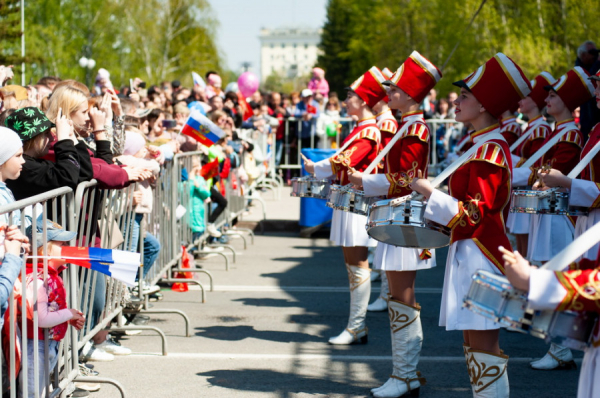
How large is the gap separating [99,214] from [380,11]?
5359 cm

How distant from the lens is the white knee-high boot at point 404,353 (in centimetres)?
544

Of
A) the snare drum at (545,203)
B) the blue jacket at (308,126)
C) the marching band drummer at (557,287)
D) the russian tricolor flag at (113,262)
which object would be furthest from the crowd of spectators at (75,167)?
the blue jacket at (308,126)

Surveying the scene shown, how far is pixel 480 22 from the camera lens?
40.9 meters

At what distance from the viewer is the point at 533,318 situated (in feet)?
9.52

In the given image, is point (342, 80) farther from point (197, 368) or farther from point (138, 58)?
point (197, 368)

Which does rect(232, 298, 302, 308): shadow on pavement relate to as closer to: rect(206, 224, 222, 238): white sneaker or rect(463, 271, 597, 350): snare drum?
rect(206, 224, 222, 238): white sneaker

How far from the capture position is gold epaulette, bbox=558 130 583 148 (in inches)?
251

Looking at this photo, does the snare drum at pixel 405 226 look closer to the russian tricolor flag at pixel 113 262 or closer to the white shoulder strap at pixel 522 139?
the russian tricolor flag at pixel 113 262

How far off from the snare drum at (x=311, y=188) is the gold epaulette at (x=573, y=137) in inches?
73.6

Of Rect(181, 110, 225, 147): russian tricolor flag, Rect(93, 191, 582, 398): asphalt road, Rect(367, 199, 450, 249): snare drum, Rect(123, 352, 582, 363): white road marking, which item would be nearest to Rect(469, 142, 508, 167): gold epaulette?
Rect(367, 199, 450, 249): snare drum

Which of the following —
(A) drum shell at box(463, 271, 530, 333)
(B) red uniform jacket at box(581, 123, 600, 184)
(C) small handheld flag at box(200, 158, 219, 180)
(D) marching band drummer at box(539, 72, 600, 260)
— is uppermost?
(B) red uniform jacket at box(581, 123, 600, 184)

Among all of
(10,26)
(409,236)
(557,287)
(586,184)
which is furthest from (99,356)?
(10,26)

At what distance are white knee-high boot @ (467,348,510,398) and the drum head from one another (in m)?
0.68

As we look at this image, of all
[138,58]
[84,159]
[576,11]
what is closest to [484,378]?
[84,159]
